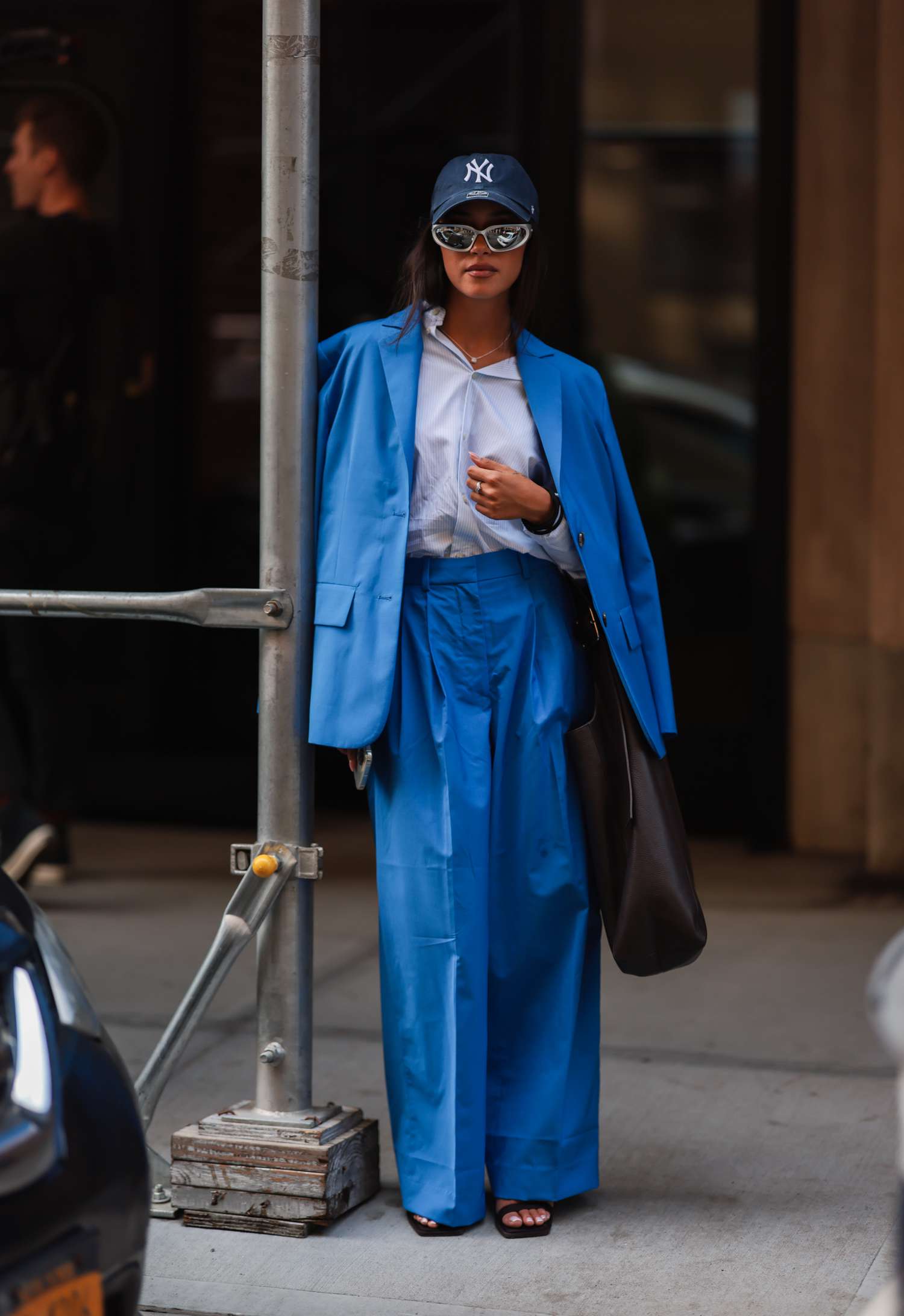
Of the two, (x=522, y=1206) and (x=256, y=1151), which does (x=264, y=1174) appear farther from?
(x=522, y=1206)

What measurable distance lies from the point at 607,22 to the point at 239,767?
292 centimetres

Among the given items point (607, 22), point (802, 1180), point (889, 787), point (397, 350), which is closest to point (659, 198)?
point (607, 22)

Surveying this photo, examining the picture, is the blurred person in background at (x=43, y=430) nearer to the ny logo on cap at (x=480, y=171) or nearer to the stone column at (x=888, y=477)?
the stone column at (x=888, y=477)

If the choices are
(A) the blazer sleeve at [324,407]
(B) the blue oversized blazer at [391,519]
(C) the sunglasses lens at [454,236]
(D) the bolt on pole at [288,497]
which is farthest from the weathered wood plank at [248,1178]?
(C) the sunglasses lens at [454,236]

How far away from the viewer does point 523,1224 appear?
144 inches

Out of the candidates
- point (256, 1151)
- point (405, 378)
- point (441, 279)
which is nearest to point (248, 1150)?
point (256, 1151)

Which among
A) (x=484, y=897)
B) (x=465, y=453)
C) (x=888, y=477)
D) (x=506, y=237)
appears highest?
(x=506, y=237)

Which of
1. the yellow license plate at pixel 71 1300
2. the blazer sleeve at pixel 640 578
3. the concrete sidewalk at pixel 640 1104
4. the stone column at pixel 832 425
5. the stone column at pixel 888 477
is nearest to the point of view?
the yellow license plate at pixel 71 1300

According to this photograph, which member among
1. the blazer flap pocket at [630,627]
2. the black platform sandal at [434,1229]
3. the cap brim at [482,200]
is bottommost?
the black platform sandal at [434,1229]

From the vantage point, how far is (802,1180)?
12.9 feet

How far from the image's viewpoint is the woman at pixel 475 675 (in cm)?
359

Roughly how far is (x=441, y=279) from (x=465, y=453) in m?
0.37

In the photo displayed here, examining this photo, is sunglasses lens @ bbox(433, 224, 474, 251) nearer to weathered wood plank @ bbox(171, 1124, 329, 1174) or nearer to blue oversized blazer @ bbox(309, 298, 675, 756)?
blue oversized blazer @ bbox(309, 298, 675, 756)

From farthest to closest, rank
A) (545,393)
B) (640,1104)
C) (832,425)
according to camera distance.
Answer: (832,425)
(640,1104)
(545,393)
